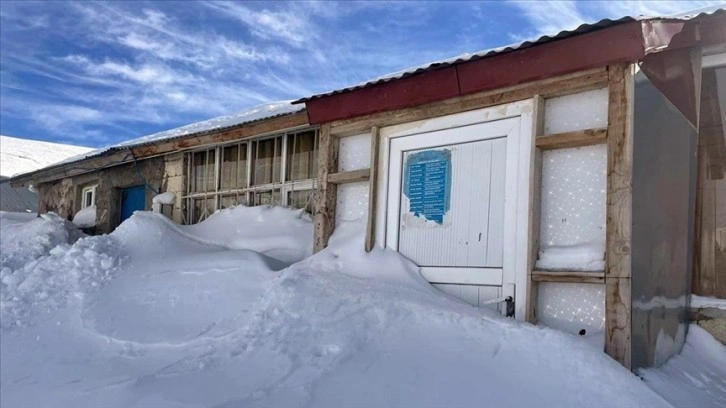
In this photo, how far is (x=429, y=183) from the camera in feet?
18.7

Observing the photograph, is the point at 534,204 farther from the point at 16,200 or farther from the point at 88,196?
the point at 16,200

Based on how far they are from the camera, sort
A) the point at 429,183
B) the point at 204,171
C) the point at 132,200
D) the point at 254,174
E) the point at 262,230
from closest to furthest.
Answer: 1. the point at 429,183
2. the point at 262,230
3. the point at 254,174
4. the point at 204,171
5. the point at 132,200

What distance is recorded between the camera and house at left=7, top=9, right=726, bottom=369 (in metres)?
4.48

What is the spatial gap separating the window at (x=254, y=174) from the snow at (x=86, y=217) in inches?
128

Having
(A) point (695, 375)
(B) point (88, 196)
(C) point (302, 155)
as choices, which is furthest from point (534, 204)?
(B) point (88, 196)

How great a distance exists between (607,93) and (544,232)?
4.04 feet

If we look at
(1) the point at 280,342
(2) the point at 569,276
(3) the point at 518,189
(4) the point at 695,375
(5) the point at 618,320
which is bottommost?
(4) the point at 695,375

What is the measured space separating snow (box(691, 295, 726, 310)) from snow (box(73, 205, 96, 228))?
10701 mm

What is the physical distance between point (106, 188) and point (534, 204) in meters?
9.49

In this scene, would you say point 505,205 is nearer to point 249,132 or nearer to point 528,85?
point 528,85

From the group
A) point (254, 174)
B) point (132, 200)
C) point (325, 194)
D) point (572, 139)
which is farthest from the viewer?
point (132, 200)

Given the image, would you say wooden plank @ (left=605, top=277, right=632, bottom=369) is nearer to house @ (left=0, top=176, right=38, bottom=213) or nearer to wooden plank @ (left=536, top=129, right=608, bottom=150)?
wooden plank @ (left=536, top=129, right=608, bottom=150)

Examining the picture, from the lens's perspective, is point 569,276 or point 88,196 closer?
point 569,276

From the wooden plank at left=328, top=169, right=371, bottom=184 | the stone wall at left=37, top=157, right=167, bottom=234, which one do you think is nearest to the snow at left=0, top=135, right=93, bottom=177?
the stone wall at left=37, top=157, right=167, bottom=234
